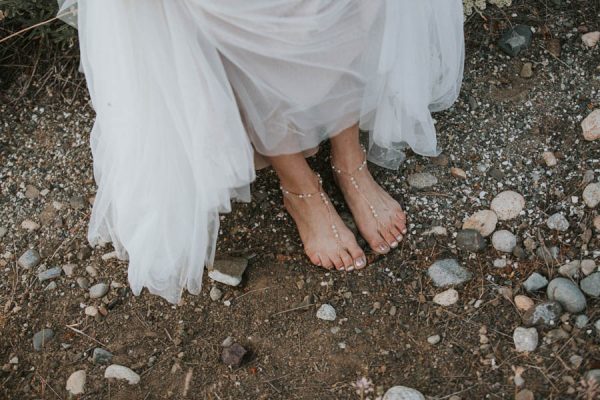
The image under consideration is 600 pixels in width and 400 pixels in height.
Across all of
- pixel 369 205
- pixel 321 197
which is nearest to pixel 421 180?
pixel 369 205

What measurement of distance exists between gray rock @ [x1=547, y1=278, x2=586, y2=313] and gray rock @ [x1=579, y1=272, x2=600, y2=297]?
2 cm

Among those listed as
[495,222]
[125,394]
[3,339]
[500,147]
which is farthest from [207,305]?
[500,147]

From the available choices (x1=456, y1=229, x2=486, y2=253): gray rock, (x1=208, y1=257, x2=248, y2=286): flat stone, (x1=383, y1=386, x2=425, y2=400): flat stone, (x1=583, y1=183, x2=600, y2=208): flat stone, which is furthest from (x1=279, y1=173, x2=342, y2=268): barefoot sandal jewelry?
(x1=583, y1=183, x2=600, y2=208): flat stone

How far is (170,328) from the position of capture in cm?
190

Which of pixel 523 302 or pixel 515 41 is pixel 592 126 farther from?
pixel 523 302

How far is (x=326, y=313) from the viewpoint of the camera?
6.09ft

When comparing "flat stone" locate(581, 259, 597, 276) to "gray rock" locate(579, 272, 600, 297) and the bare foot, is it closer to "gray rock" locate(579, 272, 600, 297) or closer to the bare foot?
"gray rock" locate(579, 272, 600, 297)

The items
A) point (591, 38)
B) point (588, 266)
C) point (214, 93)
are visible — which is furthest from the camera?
point (591, 38)

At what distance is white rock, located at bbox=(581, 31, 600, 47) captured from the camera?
2.18m

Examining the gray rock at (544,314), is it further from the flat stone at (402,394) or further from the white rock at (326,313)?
the white rock at (326,313)

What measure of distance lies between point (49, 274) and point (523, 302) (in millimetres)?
1309

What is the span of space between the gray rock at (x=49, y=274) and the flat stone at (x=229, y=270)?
455 millimetres

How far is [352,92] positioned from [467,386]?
0.75 m

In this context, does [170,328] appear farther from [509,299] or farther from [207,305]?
[509,299]
